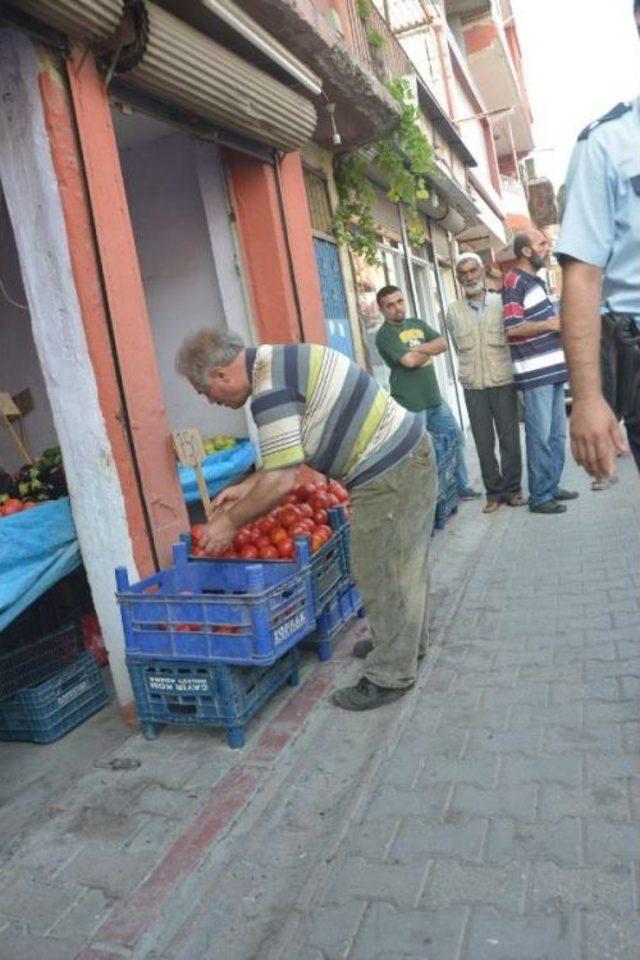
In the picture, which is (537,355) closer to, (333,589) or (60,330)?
(333,589)

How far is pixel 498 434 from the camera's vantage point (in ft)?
23.7

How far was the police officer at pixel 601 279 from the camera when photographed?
91.0 inches

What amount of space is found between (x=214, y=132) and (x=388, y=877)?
187 inches

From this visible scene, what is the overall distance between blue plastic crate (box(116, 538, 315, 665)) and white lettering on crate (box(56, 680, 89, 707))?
22.6 inches

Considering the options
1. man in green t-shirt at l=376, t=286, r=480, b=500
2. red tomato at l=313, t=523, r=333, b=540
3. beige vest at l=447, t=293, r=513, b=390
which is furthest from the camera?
man in green t-shirt at l=376, t=286, r=480, b=500

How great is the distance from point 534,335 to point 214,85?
338 centimetres

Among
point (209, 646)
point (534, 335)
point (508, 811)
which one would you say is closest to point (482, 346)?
point (534, 335)

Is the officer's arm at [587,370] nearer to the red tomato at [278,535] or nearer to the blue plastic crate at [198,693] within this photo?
the blue plastic crate at [198,693]

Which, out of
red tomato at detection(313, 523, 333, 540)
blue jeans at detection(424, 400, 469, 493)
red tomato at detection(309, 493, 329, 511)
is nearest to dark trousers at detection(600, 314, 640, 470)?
red tomato at detection(313, 523, 333, 540)

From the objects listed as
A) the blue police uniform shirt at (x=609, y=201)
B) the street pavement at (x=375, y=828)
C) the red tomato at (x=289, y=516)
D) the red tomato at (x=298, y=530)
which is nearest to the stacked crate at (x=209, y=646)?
the street pavement at (x=375, y=828)

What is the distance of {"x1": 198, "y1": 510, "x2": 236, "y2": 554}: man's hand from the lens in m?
3.48

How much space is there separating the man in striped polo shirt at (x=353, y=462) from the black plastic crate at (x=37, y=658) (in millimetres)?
1252

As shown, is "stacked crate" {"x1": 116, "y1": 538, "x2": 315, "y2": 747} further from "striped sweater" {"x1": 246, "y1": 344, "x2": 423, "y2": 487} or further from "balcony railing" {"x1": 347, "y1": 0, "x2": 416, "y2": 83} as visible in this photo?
"balcony railing" {"x1": 347, "y1": 0, "x2": 416, "y2": 83}

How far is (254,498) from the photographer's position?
3.34m
